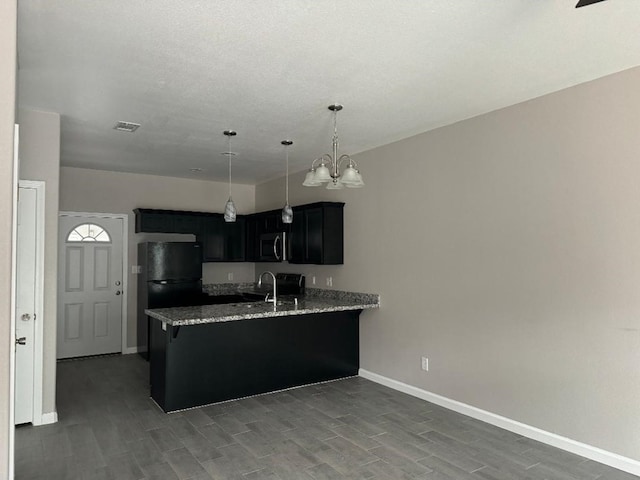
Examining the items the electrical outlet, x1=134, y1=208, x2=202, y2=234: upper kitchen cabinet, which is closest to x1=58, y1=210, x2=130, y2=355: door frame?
x1=134, y1=208, x2=202, y2=234: upper kitchen cabinet

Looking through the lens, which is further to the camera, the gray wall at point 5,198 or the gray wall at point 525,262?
the gray wall at point 525,262

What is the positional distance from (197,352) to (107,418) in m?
0.94

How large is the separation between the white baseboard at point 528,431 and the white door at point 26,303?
3500 mm

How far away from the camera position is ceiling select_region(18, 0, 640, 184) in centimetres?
235

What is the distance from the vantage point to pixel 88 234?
6.46 m

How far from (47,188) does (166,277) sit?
2.66 m

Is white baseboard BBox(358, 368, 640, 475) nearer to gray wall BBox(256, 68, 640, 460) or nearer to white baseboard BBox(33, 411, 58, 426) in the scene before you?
gray wall BBox(256, 68, 640, 460)

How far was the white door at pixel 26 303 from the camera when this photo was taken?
3797 mm

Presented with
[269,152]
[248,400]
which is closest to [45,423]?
[248,400]

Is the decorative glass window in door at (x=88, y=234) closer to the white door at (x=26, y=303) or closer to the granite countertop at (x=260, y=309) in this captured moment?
the granite countertop at (x=260, y=309)

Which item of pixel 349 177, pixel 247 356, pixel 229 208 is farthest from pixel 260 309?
pixel 349 177

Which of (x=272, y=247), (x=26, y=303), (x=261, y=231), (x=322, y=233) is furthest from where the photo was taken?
(x=261, y=231)

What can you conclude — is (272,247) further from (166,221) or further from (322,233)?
(166,221)

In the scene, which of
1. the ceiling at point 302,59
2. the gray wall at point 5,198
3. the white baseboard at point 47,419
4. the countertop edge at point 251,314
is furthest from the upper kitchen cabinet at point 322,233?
the gray wall at point 5,198
